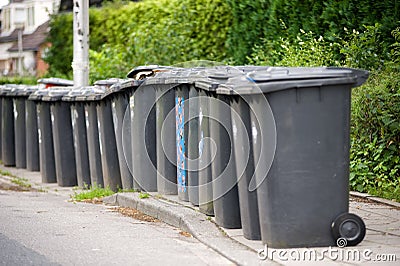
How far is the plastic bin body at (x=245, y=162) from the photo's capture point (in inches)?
293

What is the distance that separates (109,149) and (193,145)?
288 centimetres

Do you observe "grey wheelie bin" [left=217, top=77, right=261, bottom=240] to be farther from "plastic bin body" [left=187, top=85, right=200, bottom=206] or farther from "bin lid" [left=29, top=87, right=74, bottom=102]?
"bin lid" [left=29, top=87, right=74, bottom=102]

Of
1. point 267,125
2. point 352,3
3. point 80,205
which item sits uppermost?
point 352,3

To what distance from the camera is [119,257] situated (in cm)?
728

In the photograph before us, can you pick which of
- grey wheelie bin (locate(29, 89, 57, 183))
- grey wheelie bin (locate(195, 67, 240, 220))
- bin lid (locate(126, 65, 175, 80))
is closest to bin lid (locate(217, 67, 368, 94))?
grey wheelie bin (locate(195, 67, 240, 220))

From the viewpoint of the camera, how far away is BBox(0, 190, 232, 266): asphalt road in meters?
7.20

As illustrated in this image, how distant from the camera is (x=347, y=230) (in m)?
7.11

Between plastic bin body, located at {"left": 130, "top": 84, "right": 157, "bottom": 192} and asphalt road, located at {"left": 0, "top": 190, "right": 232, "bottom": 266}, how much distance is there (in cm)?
59

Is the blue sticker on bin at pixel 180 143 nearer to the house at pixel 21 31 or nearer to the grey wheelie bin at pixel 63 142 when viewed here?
the grey wheelie bin at pixel 63 142

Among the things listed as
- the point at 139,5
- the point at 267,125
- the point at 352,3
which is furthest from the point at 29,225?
the point at 139,5

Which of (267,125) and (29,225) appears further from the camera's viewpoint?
(29,225)

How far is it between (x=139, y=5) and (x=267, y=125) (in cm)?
1512

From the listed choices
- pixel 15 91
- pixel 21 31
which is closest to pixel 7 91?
pixel 15 91

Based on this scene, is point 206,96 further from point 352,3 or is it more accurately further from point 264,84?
point 352,3
